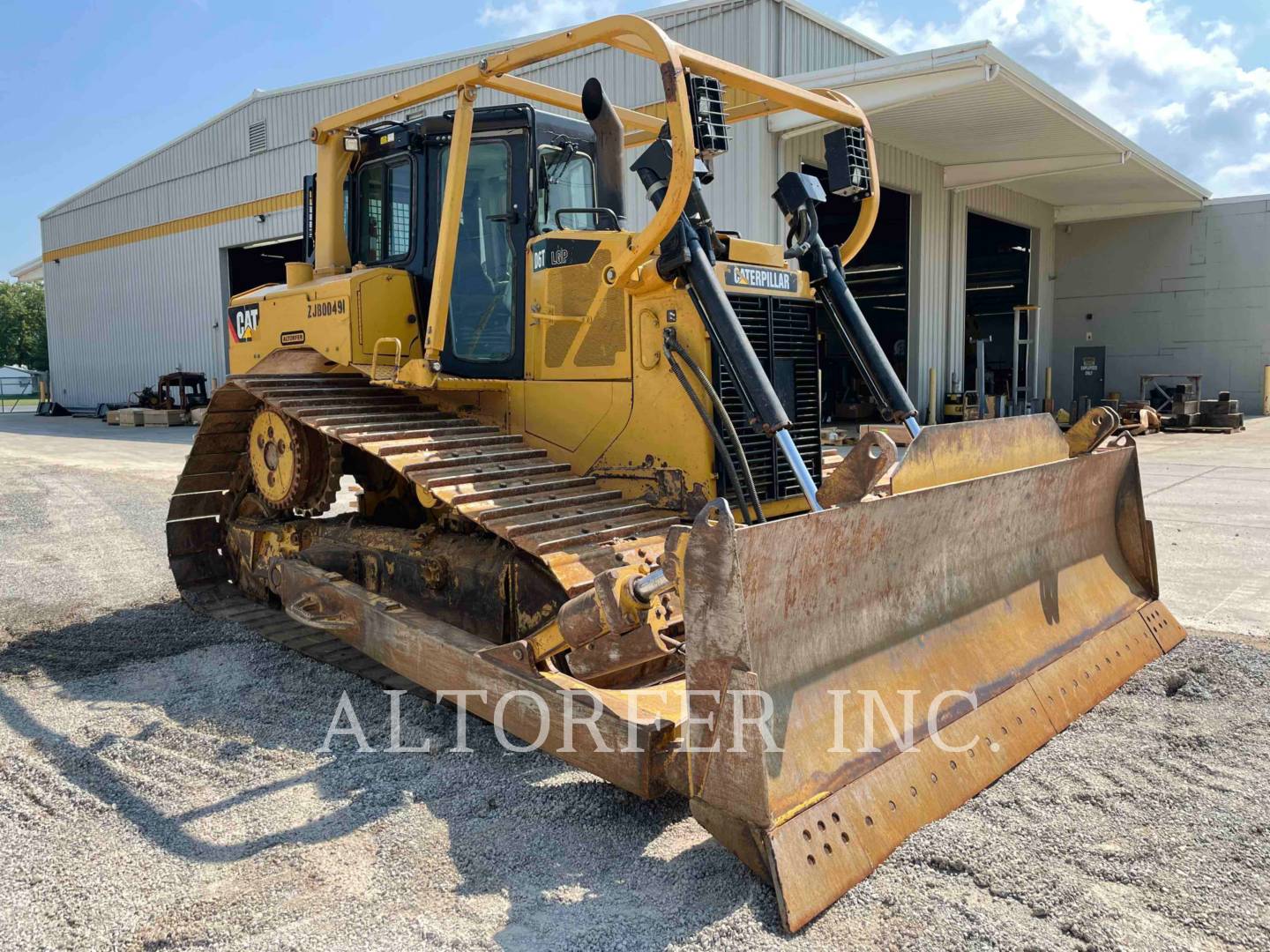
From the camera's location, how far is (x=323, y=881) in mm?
2842

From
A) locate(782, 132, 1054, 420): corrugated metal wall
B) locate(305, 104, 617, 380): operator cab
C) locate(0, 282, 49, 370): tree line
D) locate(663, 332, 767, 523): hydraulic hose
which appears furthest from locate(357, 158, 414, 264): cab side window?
locate(0, 282, 49, 370): tree line

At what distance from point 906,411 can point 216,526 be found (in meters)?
4.40

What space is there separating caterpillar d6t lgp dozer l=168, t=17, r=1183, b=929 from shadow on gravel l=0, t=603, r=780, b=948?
209mm

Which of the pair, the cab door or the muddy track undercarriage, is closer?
the muddy track undercarriage

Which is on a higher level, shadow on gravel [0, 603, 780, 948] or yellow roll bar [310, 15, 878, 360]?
yellow roll bar [310, 15, 878, 360]

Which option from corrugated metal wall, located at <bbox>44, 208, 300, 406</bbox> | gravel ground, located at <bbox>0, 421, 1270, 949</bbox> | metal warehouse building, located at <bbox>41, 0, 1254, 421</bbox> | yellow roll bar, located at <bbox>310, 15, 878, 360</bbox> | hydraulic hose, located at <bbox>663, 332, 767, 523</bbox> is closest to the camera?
gravel ground, located at <bbox>0, 421, 1270, 949</bbox>

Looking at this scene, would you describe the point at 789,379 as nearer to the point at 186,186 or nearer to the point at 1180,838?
the point at 1180,838

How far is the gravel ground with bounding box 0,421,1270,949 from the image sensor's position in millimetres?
2598

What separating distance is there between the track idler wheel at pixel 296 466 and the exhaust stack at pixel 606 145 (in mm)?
1946

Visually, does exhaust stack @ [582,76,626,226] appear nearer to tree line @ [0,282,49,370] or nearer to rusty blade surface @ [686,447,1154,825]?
rusty blade surface @ [686,447,1154,825]

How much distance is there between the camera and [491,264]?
5.05 meters

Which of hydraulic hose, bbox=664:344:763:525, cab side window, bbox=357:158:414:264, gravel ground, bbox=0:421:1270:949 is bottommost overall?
gravel ground, bbox=0:421:1270:949

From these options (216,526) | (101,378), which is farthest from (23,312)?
(216,526)

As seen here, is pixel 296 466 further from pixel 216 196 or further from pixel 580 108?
pixel 216 196
